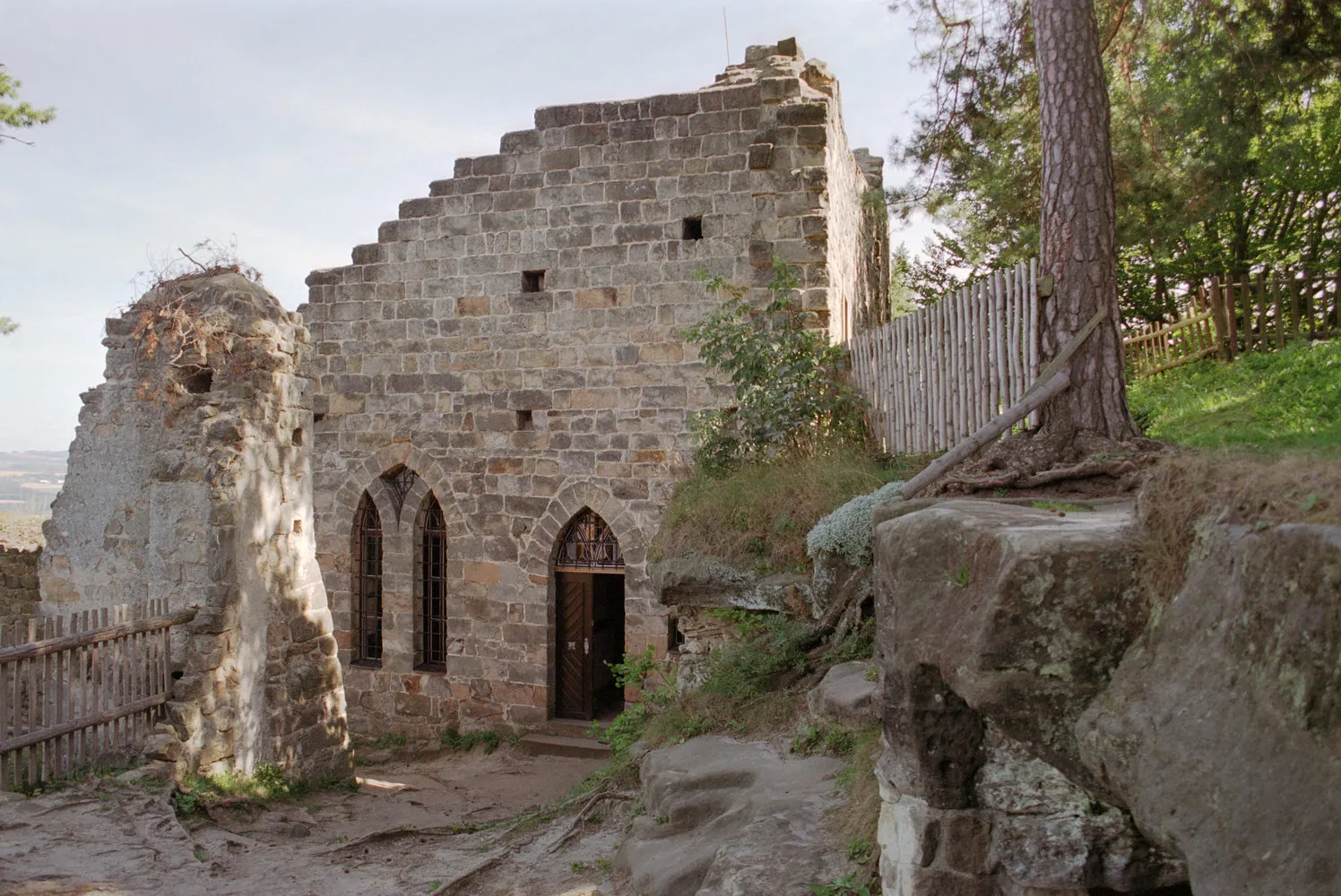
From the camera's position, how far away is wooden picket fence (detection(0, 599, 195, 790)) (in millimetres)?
6930

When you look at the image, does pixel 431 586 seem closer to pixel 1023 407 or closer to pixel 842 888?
pixel 1023 407

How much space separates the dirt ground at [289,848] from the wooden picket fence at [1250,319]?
11.7 m

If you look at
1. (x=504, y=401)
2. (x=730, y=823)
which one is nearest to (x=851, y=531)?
(x=730, y=823)

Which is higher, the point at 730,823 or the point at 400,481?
the point at 400,481

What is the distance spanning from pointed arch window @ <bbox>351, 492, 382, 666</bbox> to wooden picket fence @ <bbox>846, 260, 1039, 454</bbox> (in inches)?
260

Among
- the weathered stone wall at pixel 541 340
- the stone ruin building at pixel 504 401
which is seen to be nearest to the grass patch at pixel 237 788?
the stone ruin building at pixel 504 401

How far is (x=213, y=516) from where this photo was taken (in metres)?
8.46

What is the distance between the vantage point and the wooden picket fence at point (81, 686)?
6930 millimetres

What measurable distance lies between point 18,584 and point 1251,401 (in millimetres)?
A: 13552

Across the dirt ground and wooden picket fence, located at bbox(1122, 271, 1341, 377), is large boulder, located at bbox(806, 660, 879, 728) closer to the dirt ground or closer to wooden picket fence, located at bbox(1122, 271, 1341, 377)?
the dirt ground

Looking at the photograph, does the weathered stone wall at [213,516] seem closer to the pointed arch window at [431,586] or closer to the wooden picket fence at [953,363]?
the pointed arch window at [431,586]

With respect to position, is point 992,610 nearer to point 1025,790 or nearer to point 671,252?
point 1025,790

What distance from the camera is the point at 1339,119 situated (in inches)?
616

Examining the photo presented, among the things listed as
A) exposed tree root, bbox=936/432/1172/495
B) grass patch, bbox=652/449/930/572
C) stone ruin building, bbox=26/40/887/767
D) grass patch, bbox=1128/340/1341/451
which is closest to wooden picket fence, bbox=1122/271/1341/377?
grass patch, bbox=1128/340/1341/451
